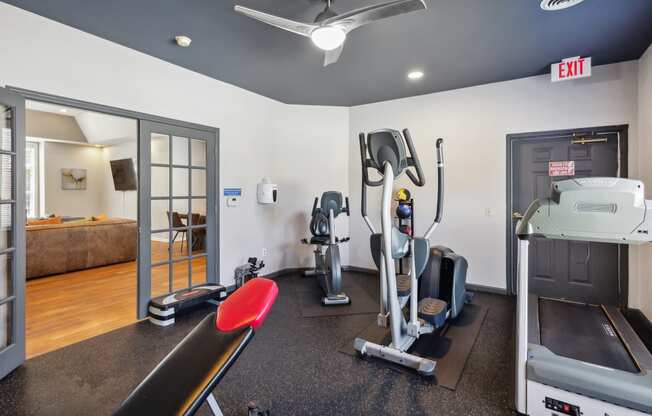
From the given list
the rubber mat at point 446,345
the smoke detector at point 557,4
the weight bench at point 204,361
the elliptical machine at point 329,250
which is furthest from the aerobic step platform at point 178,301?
the smoke detector at point 557,4

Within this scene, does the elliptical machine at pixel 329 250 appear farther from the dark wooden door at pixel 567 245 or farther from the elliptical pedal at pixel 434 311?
the dark wooden door at pixel 567 245

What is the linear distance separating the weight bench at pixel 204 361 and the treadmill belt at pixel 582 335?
7.02 feet

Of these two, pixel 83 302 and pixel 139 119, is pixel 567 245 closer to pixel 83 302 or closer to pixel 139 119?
pixel 139 119

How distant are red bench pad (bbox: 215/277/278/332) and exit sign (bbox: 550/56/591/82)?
3.86 meters

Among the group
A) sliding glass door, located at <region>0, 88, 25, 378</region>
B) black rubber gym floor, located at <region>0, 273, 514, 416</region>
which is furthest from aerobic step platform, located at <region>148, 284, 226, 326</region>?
sliding glass door, located at <region>0, 88, 25, 378</region>

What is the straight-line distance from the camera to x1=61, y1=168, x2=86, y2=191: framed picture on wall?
812 cm

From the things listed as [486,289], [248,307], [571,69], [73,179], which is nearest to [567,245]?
[486,289]

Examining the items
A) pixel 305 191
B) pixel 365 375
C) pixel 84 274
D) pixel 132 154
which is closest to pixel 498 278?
pixel 365 375

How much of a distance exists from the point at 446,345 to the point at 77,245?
573cm

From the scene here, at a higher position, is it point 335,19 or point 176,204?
point 335,19

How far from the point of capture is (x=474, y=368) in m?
2.42

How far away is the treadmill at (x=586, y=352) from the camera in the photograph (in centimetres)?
163

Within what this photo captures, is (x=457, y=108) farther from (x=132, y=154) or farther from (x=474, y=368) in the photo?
(x=132, y=154)

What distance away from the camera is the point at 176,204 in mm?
4004
